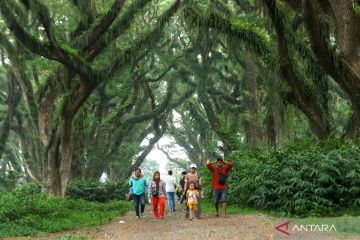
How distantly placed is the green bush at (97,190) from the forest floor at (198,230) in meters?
9.70

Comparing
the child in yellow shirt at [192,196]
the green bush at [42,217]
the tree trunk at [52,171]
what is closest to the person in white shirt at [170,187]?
the green bush at [42,217]

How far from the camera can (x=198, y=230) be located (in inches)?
390

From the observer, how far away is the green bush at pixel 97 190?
2255cm

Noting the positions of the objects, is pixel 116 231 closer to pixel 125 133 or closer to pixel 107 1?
pixel 107 1

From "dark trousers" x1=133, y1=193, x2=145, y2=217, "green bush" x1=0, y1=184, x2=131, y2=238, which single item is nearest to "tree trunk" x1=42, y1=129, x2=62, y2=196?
"green bush" x1=0, y1=184, x2=131, y2=238

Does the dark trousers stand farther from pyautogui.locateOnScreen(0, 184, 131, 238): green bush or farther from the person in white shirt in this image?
the person in white shirt

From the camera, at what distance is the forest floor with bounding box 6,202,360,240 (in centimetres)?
850

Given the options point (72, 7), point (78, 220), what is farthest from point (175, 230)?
point (72, 7)

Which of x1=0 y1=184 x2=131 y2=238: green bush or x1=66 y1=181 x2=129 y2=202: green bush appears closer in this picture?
x1=0 y1=184 x2=131 y2=238: green bush

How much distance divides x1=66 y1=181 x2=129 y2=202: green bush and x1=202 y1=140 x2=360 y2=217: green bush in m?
11.0

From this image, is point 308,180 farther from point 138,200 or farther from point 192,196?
point 138,200

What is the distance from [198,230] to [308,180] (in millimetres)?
3242

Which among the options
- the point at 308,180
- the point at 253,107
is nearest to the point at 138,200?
the point at 308,180

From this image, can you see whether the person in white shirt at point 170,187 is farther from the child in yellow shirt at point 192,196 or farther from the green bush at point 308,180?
the child in yellow shirt at point 192,196
